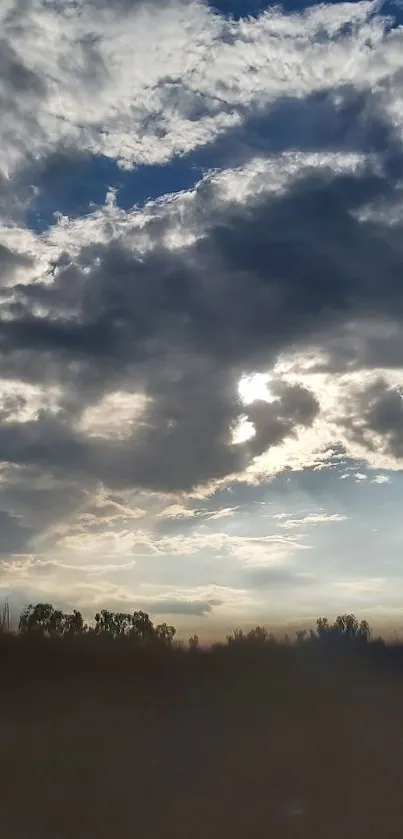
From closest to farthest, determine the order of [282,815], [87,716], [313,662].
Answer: [282,815] < [87,716] < [313,662]

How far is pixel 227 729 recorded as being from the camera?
48156mm

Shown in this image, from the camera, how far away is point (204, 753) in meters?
44.1

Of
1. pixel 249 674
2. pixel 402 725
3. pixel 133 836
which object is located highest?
pixel 249 674

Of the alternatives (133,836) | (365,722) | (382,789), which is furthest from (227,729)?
(133,836)

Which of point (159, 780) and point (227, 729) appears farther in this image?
point (227, 729)

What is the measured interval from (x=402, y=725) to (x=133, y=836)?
2047 centimetres

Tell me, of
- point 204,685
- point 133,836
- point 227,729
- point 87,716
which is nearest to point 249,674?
point 204,685

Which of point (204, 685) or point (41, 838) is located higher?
point (204, 685)

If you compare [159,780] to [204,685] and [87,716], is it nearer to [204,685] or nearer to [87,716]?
[87,716]

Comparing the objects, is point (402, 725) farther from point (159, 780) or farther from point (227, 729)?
point (159, 780)

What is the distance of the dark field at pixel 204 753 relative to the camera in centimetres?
3544

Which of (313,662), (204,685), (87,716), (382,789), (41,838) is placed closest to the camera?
(41,838)

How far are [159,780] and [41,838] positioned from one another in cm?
775

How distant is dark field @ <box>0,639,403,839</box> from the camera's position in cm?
3544
